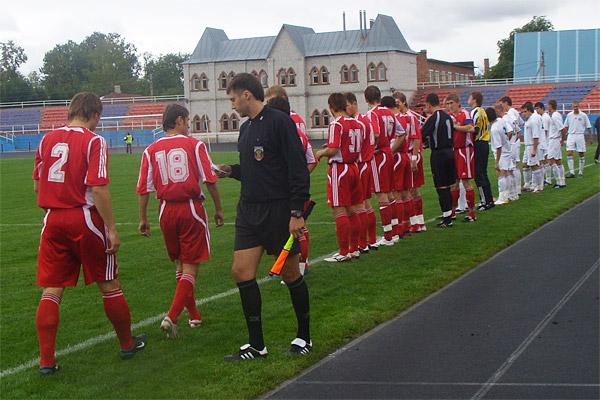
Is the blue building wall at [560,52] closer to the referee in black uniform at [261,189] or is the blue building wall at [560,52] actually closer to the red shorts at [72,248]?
the referee in black uniform at [261,189]

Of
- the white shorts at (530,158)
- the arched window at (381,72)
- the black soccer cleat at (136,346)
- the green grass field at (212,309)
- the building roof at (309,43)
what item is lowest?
the green grass field at (212,309)

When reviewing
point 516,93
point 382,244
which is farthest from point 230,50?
point 382,244

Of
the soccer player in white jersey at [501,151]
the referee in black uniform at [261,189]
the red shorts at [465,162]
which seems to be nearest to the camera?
the referee in black uniform at [261,189]

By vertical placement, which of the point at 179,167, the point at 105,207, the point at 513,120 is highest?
the point at 513,120

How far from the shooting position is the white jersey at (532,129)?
1916cm

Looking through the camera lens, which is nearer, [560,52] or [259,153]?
[259,153]

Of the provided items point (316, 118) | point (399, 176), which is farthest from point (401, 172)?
point (316, 118)

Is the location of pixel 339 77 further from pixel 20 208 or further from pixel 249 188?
pixel 249 188

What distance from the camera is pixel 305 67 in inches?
3201

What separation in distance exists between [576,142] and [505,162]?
809cm

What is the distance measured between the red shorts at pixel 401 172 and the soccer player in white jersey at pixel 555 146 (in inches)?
367

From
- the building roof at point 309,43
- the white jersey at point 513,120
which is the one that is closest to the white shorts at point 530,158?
the white jersey at point 513,120

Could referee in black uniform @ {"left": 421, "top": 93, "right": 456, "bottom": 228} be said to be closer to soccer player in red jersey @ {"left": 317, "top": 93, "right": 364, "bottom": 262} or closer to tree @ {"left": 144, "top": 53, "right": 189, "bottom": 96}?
soccer player in red jersey @ {"left": 317, "top": 93, "right": 364, "bottom": 262}

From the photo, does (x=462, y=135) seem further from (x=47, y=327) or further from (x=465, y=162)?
(x=47, y=327)
